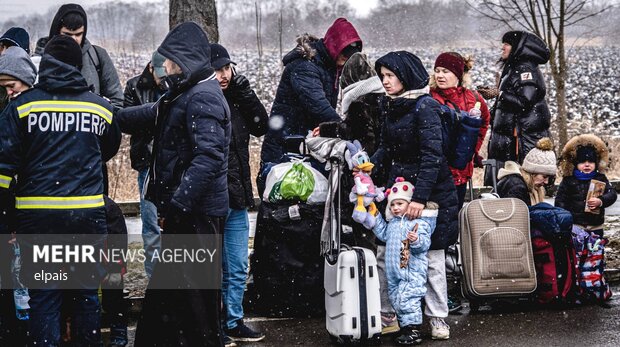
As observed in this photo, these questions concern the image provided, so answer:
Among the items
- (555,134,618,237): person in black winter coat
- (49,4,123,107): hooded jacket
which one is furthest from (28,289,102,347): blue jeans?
(555,134,618,237): person in black winter coat

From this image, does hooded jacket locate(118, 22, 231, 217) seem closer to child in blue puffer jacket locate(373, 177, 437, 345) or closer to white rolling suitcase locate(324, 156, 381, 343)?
white rolling suitcase locate(324, 156, 381, 343)

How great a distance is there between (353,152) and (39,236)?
238cm

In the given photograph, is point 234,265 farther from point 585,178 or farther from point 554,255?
point 585,178

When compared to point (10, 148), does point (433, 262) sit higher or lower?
lower

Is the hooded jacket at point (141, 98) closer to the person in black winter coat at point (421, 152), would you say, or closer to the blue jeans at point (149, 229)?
the blue jeans at point (149, 229)

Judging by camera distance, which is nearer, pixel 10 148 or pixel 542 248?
pixel 10 148

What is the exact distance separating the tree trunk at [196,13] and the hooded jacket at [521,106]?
287 cm

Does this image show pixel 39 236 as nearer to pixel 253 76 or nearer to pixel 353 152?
pixel 353 152

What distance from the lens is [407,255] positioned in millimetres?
6391

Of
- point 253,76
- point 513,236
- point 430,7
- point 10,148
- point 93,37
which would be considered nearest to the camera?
point 10,148

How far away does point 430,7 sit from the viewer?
49719 mm

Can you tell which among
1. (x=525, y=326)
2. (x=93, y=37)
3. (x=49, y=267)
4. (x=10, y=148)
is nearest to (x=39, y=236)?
(x=49, y=267)

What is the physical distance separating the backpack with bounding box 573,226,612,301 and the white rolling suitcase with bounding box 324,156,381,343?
6.78 ft

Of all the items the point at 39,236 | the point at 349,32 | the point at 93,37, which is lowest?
the point at 39,236
